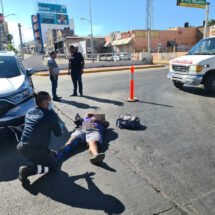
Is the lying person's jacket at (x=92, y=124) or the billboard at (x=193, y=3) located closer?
the lying person's jacket at (x=92, y=124)

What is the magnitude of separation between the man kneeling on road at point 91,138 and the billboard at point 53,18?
101 m

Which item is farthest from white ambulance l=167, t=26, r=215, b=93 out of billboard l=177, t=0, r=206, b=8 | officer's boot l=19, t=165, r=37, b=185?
billboard l=177, t=0, r=206, b=8

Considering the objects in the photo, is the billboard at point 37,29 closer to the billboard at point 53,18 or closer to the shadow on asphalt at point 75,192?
the billboard at point 53,18

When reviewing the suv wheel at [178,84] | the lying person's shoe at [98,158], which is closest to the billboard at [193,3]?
the suv wheel at [178,84]

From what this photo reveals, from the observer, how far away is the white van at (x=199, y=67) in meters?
8.00

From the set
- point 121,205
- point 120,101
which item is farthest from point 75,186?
point 120,101

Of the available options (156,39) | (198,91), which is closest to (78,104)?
(198,91)

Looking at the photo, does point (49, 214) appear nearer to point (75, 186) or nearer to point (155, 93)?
point (75, 186)

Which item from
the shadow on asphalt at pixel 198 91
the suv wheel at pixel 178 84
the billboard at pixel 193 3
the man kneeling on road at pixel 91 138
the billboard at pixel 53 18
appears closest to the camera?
the man kneeling on road at pixel 91 138

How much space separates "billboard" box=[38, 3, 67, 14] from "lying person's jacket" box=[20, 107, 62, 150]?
100 m

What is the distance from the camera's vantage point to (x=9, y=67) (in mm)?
5488

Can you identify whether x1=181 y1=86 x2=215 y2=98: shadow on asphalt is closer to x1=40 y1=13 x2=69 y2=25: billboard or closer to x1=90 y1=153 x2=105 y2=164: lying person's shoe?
x1=90 y1=153 x2=105 y2=164: lying person's shoe

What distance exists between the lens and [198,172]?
340 cm

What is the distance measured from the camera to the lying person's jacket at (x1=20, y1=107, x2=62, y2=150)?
10.4 feet
